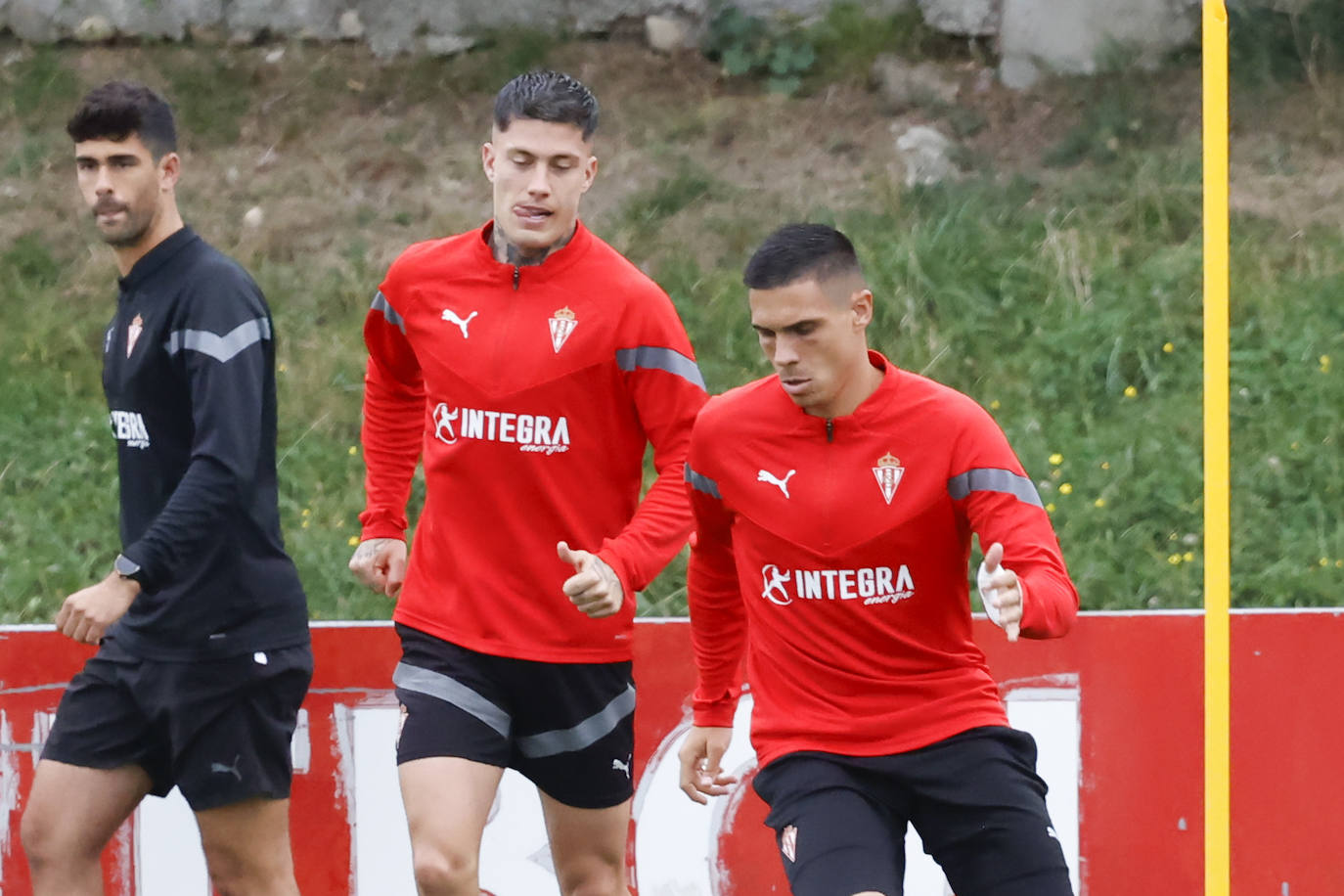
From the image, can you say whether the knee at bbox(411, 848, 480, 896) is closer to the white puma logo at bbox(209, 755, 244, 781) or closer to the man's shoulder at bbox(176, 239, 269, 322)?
the white puma logo at bbox(209, 755, 244, 781)

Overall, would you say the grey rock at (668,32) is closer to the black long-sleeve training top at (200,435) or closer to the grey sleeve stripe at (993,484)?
the black long-sleeve training top at (200,435)

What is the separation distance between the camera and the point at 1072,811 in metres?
5.65

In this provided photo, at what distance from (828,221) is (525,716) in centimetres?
532

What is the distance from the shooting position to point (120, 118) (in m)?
4.86

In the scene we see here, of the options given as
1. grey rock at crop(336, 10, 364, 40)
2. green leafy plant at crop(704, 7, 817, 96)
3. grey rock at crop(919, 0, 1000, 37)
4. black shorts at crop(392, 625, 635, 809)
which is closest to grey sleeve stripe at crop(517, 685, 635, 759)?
black shorts at crop(392, 625, 635, 809)

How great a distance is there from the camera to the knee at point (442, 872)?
15.0ft

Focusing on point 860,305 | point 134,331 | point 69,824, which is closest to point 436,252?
point 134,331

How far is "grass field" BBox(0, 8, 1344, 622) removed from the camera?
7754 millimetres

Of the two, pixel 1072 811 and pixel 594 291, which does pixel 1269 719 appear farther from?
pixel 594 291

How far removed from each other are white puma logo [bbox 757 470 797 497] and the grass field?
297 centimetres

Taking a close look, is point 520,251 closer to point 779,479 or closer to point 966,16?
point 779,479

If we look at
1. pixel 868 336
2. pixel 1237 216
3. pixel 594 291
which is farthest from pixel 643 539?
pixel 1237 216

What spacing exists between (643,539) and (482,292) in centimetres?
86

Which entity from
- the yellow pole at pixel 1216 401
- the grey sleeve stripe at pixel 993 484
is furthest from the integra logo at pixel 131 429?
the yellow pole at pixel 1216 401
